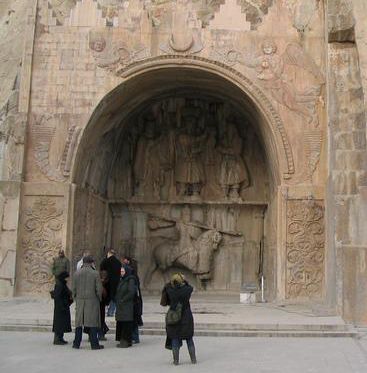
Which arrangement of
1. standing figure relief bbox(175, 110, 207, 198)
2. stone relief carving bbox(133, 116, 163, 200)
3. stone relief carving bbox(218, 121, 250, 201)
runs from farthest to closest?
stone relief carving bbox(133, 116, 163, 200)
standing figure relief bbox(175, 110, 207, 198)
stone relief carving bbox(218, 121, 250, 201)

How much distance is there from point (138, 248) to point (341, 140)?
830 cm

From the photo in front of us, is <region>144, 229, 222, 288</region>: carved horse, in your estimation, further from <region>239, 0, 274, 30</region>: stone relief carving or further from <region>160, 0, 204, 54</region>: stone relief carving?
<region>239, 0, 274, 30</region>: stone relief carving

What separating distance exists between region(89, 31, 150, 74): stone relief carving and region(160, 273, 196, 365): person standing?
8560mm

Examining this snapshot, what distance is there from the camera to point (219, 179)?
18.5 m

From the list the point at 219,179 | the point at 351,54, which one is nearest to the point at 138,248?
the point at 219,179

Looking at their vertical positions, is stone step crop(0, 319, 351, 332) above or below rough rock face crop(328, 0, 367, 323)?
below

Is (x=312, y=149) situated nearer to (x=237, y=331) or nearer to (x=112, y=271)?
(x=237, y=331)

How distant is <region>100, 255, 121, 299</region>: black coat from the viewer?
10.6 metres

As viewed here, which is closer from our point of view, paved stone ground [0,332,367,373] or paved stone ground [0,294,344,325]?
paved stone ground [0,332,367,373]

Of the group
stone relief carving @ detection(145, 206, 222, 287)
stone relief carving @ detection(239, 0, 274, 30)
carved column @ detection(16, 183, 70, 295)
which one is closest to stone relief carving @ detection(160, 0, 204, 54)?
stone relief carving @ detection(239, 0, 274, 30)

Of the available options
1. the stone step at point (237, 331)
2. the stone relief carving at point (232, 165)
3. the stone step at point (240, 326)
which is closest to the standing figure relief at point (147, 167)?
the stone relief carving at point (232, 165)

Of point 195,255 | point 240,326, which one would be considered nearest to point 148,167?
point 195,255

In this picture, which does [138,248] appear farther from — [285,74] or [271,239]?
[285,74]

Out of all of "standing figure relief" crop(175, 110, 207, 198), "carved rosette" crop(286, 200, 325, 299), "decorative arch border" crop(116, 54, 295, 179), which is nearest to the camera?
"carved rosette" crop(286, 200, 325, 299)
